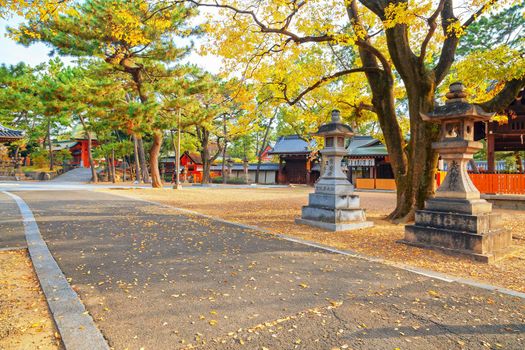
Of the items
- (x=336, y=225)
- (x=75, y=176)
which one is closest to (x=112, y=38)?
(x=336, y=225)

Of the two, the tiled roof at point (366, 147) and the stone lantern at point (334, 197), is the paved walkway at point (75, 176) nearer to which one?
the tiled roof at point (366, 147)

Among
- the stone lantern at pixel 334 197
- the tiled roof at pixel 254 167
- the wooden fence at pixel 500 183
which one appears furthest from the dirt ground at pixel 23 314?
the tiled roof at pixel 254 167

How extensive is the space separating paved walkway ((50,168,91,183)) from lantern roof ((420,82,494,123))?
40236 millimetres

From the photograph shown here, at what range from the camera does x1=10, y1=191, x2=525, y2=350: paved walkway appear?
288 cm

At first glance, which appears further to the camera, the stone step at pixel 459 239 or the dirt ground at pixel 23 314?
the stone step at pixel 459 239

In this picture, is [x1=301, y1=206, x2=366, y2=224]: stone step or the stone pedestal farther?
[x1=301, y1=206, x2=366, y2=224]: stone step

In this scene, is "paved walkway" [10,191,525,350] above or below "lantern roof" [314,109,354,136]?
below

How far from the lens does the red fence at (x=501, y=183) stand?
1459 centimetres

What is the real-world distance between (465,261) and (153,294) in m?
5.15

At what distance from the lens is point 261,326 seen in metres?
3.07

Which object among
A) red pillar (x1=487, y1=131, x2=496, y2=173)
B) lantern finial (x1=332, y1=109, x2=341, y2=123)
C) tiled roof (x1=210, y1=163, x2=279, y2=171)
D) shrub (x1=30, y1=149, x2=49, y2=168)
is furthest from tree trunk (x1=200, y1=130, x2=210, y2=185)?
lantern finial (x1=332, y1=109, x2=341, y2=123)

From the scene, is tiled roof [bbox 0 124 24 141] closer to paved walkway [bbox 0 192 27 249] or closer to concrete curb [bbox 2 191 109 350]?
paved walkway [bbox 0 192 27 249]

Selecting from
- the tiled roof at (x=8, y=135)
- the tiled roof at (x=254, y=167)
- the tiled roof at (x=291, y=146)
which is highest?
the tiled roof at (x=291, y=146)

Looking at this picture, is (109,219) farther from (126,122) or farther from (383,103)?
(126,122)
